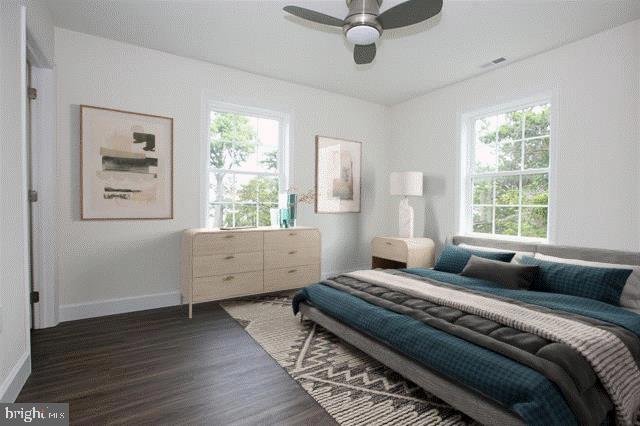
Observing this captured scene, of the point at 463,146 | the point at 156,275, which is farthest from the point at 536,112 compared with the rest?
the point at 156,275

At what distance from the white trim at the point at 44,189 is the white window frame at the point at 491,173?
4.38 m

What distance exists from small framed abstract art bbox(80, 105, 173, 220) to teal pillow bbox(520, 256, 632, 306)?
12.0 feet

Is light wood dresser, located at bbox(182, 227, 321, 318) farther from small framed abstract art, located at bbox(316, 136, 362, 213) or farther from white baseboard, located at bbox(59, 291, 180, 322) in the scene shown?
small framed abstract art, located at bbox(316, 136, 362, 213)

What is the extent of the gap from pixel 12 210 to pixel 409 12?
2.66 metres

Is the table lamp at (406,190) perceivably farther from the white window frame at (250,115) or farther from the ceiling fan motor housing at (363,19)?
the ceiling fan motor housing at (363,19)

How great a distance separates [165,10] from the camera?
110 inches

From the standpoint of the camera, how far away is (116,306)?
333cm

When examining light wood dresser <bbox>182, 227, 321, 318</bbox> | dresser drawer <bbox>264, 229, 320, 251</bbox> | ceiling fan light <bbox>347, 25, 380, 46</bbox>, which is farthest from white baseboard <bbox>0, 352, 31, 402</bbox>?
ceiling fan light <bbox>347, 25, 380, 46</bbox>

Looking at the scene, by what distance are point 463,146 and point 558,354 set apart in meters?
3.18

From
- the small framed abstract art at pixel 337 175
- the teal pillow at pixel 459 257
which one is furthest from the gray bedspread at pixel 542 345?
the small framed abstract art at pixel 337 175

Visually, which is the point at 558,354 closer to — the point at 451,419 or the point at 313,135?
the point at 451,419

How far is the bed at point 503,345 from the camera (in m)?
1.43

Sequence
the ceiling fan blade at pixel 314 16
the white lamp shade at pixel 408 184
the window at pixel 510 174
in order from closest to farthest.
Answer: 1. the ceiling fan blade at pixel 314 16
2. the window at pixel 510 174
3. the white lamp shade at pixel 408 184

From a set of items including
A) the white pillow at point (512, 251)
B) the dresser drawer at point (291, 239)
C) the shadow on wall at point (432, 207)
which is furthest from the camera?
the shadow on wall at point (432, 207)
